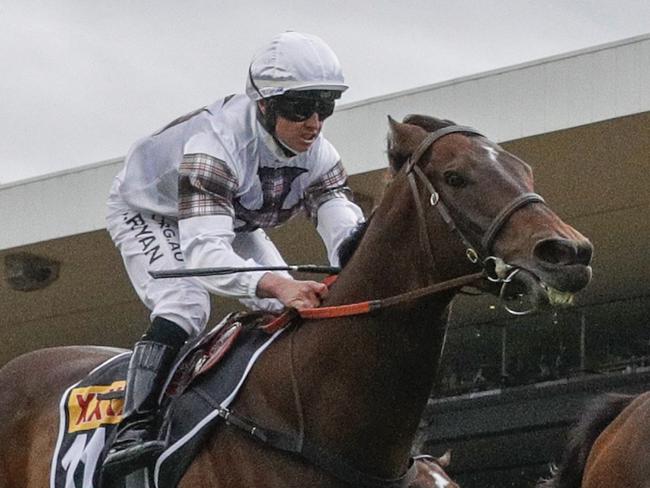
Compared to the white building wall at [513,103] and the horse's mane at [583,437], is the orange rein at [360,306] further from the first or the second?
the white building wall at [513,103]

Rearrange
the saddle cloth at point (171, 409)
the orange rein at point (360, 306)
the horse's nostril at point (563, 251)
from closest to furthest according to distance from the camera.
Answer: the horse's nostril at point (563, 251), the orange rein at point (360, 306), the saddle cloth at point (171, 409)

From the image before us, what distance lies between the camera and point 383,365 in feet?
14.2

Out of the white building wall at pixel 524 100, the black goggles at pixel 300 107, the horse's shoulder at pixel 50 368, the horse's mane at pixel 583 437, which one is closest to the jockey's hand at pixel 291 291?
the black goggles at pixel 300 107

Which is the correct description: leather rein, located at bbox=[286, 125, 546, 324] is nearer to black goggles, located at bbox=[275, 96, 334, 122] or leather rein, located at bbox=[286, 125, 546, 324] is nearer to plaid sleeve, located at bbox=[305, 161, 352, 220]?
black goggles, located at bbox=[275, 96, 334, 122]

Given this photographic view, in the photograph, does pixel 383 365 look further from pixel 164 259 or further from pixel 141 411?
pixel 164 259

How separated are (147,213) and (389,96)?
21.0 ft

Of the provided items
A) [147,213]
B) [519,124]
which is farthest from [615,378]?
[147,213]

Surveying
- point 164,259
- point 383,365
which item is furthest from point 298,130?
point 383,365

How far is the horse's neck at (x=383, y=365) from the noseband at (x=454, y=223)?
0.21ft

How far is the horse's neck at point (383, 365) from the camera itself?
14.1 feet

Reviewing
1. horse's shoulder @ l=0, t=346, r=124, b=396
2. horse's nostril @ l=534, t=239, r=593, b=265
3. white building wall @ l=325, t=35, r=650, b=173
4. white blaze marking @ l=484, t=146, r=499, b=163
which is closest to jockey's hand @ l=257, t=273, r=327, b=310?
white blaze marking @ l=484, t=146, r=499, b=163

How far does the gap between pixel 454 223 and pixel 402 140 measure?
0.40 meters

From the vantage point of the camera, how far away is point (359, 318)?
4387mm

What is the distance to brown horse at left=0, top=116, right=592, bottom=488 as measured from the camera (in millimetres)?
4160
